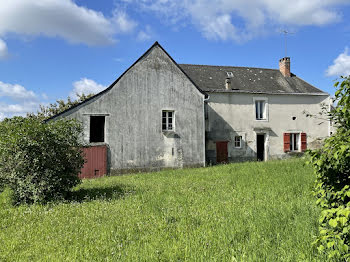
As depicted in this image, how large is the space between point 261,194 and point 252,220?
99.9 inches

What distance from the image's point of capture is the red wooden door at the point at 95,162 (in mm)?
15250

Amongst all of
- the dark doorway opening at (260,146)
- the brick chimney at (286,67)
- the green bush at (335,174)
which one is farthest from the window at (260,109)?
the green bush at (335,174)

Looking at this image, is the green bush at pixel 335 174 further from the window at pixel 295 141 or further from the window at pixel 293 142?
the window at pixel 293 142

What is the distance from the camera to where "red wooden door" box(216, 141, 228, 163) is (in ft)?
66.2

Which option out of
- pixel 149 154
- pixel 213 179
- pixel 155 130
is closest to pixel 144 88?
pixel 155 130

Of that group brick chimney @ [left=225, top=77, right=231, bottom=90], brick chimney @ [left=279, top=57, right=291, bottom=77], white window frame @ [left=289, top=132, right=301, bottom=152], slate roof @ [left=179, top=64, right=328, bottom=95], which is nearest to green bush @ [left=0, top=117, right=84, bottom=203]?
slate roof @ [left=179, top=64, right=328, bottom=95]

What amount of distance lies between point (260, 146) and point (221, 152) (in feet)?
15.7

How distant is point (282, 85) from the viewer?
23594 mm

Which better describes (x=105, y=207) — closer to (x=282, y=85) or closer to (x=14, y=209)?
(x=14, y=209)

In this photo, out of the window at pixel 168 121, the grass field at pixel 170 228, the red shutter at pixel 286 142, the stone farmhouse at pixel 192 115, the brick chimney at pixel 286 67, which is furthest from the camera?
the brick chimney at pixel 286 67

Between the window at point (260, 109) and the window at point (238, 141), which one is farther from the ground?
the window at point (260, 109)

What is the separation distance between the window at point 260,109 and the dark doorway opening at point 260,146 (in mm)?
1609

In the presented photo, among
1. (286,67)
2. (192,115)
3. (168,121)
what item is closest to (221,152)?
(192,115)

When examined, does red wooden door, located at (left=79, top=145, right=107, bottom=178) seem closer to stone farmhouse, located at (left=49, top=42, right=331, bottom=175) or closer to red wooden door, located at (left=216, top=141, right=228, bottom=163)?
stone farmhouse, located at (left=49, top=42, right=331, bottom=175)
